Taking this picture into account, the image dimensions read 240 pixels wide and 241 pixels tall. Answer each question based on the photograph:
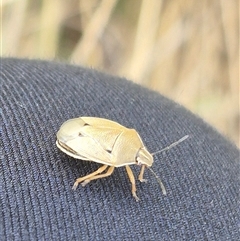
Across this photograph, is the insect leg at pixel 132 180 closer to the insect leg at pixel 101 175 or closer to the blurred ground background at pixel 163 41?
the insect leg at pixel 101 175

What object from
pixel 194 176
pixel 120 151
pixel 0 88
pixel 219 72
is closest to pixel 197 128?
pixel 194 176

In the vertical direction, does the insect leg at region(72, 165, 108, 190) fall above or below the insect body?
below

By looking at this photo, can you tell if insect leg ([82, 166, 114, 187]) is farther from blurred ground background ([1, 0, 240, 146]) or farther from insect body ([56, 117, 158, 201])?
blurred ground background ([1, 0, 240, 146])

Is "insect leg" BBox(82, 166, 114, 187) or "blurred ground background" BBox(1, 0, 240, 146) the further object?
"blurred ground background" BBox(1, 0, 240, 146)

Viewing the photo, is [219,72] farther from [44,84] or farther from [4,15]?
[44,84]

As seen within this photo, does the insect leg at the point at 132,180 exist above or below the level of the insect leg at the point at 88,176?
above

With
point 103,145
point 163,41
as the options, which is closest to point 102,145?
point 103,145

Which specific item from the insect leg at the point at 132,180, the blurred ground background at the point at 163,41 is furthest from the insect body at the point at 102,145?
the blurred ground background at the point at 163,41

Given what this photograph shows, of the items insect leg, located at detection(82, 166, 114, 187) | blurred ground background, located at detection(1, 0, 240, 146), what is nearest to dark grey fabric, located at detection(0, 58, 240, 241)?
insect leg, located at detection(82, 166, 114, 187)
